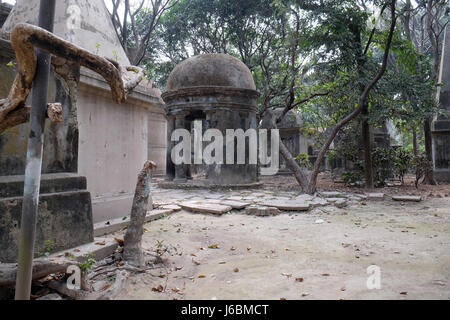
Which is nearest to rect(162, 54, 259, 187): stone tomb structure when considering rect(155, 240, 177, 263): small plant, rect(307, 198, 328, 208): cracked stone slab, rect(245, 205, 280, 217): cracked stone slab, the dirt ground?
rect(307, 198, 328, 208): cracked stone slab

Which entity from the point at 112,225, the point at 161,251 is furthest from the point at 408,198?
the point at 112,225

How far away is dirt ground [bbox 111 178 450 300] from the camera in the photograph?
252cm

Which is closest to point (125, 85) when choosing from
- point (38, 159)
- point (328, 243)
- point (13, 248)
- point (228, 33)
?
point (38, 159)

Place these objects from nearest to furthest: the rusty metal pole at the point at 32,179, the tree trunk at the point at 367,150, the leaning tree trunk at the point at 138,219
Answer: the rusty metal pole at the point at 32,179
the leaning tree trunk at the point at 138,219
the tree trunk at the point at 367,150

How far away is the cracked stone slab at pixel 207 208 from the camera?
19.8ft

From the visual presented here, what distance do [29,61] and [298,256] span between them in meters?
3.12

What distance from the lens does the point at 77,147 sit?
3625 mm

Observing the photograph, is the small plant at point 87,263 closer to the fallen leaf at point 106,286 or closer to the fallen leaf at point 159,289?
the fallen leaf at point 106,286

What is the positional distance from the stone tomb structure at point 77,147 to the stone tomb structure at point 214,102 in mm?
4565

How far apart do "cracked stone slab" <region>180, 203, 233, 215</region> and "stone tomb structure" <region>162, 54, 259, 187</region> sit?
3.23 metres

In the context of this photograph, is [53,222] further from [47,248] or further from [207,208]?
[207,208]

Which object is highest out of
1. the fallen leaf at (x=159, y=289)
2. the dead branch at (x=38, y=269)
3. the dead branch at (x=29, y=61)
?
the dead branch at (x=29, y=61)

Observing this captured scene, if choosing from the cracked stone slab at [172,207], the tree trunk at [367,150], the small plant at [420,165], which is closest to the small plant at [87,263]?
the cracked stone slab at [172,207]
